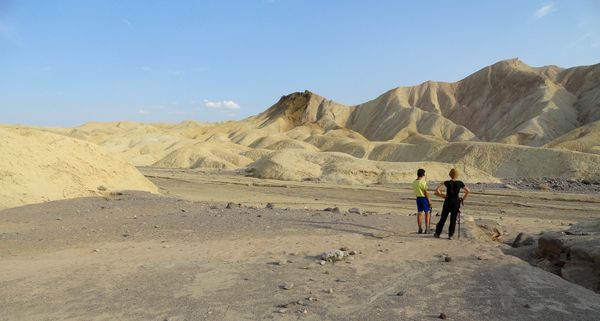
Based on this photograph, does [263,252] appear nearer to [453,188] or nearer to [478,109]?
[453,188]

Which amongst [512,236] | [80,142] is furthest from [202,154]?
[512,236]

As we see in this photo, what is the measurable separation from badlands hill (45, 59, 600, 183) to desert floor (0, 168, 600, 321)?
24506mm

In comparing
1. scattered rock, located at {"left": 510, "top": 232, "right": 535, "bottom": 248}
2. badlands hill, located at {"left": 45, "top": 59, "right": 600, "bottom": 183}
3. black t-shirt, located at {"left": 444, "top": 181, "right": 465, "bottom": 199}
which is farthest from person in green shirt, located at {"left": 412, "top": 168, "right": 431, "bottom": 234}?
badlands hill, located at {"left": 45, "top": 59, "right": 600, "bottom": 183}

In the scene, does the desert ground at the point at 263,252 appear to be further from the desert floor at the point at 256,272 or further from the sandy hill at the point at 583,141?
the sandy hill at the point at 583,141

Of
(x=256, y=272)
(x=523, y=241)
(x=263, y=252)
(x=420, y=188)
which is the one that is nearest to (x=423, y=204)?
(x=420, y=188)

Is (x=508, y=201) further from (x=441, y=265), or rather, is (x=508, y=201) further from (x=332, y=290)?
(x=332, y=290)

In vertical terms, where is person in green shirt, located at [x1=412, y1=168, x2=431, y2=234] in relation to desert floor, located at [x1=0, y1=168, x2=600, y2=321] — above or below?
above

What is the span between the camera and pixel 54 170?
16516 mm

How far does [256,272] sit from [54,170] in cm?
1232

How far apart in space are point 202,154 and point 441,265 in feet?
169

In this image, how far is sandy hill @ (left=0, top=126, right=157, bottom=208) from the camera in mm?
14742

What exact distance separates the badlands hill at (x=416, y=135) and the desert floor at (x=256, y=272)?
24.5 meters

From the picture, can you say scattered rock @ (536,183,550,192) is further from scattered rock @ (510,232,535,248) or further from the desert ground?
scattered rock @ (510,232,535,248)

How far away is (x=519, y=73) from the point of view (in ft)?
268
